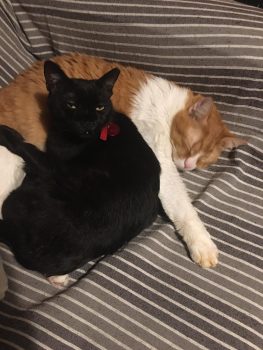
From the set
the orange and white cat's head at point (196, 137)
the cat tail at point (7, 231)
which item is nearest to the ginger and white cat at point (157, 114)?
the orange and white cat's head at point (196, 137)

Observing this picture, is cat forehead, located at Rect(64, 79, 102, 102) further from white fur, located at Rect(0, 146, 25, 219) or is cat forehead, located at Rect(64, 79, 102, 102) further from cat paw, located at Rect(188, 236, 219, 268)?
cat paw, located at Rect(188, 236, 219, 268)

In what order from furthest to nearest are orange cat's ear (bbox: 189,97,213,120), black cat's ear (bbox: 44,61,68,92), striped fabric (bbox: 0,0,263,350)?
orange cat's ear (bbox: 189,97,213,120)
black cat's ear (bbox: 44,61,68,92)
striped fabric (bbox: 0,0,263,350)

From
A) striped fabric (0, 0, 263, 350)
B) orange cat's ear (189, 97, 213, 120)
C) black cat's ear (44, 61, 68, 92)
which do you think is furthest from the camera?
orange cat's ear (189, 97, 213, 120)

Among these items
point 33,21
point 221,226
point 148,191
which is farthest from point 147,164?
point 33,21

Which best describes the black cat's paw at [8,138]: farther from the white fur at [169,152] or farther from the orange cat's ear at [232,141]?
the orange cat's ear at [232,141]

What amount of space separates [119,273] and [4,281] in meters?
0.32

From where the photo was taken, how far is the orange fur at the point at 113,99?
1468 mm

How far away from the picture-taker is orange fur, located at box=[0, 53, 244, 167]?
147 centimetres

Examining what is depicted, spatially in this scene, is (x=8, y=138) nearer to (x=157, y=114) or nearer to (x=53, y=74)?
(x=53, y=74)

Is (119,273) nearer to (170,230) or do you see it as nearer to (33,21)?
(170,230)

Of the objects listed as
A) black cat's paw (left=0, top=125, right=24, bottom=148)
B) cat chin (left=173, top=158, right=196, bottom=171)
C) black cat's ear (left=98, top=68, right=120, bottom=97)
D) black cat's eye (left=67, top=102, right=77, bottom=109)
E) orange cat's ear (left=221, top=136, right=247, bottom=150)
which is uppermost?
black cat's ear (left=98, top=68, right=120, bottom=97)

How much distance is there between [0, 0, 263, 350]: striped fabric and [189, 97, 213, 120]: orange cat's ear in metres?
0.14

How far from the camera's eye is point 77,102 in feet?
4.05

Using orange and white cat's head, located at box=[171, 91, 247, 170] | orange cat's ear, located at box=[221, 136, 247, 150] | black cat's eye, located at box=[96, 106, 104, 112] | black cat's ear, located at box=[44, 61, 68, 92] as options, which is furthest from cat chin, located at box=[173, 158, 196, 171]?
black cat's ear, located at box=[44, 61, 68, 92]
